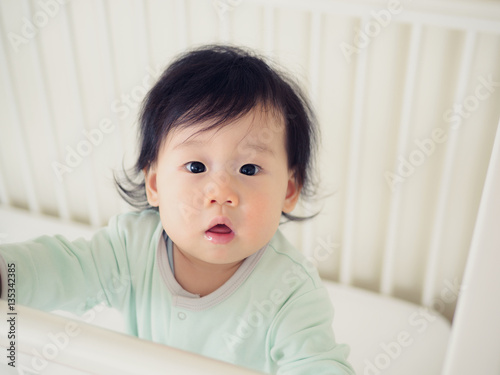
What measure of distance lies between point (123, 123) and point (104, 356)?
795 mm

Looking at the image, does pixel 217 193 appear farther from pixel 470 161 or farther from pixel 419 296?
pixel 419 296

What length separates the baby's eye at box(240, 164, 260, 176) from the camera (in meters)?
0.57

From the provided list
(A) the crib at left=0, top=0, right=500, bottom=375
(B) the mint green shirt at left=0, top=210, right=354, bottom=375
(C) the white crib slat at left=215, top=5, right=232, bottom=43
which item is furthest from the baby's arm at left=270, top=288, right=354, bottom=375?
(C) the white crib slat at left=215, top=5, right=232, bottom=43

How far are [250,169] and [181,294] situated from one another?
0.18 metres

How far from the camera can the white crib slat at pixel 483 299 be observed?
40 centimetres

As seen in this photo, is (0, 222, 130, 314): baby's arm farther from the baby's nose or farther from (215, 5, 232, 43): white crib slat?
(215, 5, 232, 43): white crib slat

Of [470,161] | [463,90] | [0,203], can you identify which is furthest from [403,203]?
[0,203]

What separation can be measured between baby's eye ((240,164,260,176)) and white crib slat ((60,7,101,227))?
2.12 feet

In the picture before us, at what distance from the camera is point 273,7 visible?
910 millimetres

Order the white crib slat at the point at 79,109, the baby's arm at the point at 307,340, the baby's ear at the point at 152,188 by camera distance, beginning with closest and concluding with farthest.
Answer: the baby's arm at the point at 307,340, the baby's ear at the point at 152,188, the white crib slat at the point at 79,109

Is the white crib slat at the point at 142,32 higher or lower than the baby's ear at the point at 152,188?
higher

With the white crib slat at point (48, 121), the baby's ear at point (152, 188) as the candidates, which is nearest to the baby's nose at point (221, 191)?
→ the baby's ear at point (152, 188)

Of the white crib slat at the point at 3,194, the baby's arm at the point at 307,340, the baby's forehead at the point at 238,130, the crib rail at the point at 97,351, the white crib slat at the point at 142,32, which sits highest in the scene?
the white crib slat at the point at 142,32

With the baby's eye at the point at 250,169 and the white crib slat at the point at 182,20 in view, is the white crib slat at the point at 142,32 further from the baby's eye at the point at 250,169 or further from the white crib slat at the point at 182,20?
the baby's eye at the point at 250,169
